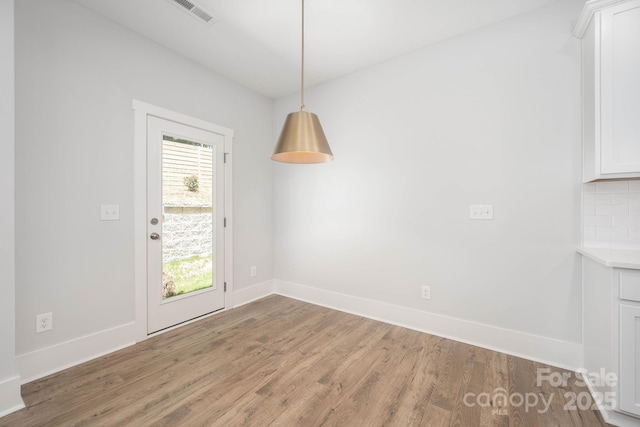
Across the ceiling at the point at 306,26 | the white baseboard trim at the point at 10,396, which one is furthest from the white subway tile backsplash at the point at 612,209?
the white baseboard trim at the point at 10,396

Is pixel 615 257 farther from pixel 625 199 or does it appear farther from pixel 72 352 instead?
pixel 72 352

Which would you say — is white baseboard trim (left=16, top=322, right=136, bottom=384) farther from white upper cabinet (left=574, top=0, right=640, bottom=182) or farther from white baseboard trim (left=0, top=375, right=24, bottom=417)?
Answer: white upper cabinet (left=574, top=0, right=640, bottom=182)

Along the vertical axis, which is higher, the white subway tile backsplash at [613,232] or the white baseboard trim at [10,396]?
the white subway tile backsplash at [613,232]

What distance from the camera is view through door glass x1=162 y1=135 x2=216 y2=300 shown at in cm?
276

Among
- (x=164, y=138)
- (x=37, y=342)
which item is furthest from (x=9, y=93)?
(x=37, y=342)

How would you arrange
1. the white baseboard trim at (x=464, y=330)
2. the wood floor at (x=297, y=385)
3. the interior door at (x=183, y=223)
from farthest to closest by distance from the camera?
the interior door at (x=183, y=223) → the white baseboard trim at (x=464, y=330) → the wood floor at (x=297, y=385)

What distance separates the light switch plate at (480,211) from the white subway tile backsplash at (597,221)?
0.62 m

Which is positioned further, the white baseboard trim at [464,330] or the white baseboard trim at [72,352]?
the white baseboard trim at [464,330]

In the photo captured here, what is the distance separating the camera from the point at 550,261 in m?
2.15

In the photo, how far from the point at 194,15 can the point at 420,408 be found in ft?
11.4

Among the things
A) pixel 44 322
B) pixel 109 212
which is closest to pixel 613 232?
pixel 109 212

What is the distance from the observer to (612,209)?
194 centimetres

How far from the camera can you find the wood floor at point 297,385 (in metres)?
1.60

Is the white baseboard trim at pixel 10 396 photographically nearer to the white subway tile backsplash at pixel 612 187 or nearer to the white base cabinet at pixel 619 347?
the white base cabinet at pixel 619 347
